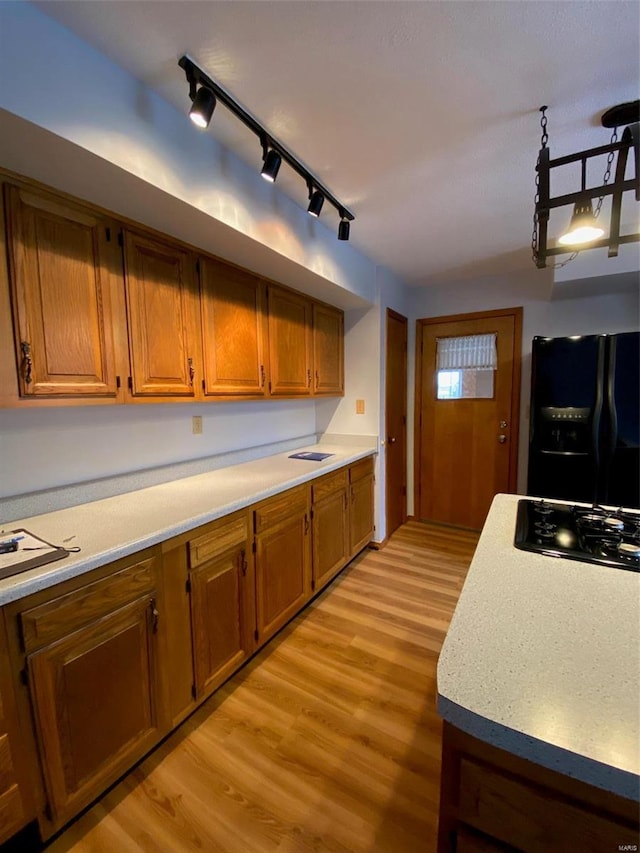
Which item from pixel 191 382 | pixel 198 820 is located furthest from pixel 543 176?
pixel 198 820

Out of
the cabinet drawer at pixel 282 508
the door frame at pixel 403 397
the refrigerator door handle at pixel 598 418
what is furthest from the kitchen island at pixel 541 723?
the door frame at pixel 403 397

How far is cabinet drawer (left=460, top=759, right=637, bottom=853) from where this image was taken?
1.78 ft

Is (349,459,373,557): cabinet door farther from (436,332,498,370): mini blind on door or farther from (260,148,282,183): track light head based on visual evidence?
(260,148,282,183): track light head

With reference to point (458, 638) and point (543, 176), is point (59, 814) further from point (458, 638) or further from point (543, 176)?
point (543, 176)

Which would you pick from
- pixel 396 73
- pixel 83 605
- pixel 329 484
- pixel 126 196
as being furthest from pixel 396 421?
pixel 83 605

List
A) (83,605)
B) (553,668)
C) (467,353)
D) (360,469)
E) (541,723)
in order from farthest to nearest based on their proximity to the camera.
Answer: (467,353), (360,469), (83,605), (553,668), (541,723)

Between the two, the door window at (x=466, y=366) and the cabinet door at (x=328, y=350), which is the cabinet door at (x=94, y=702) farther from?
the door window at (x=466, y=366)

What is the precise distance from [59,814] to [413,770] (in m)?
1.20

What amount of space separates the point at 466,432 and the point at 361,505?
138cm

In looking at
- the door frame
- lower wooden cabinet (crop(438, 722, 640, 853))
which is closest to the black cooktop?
lower wooden cabinet (crop(438, 722, 640, 853))

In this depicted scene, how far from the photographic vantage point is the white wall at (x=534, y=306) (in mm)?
2920

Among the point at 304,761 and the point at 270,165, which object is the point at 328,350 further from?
the point at 304,761

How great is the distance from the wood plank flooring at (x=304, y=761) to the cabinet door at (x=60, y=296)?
1.47 meters

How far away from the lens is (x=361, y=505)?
2961 mm
